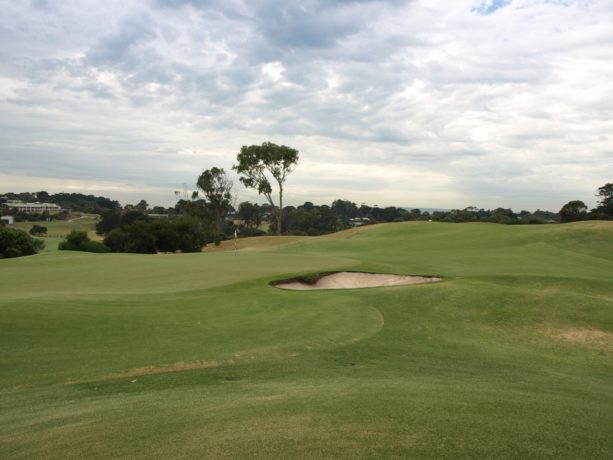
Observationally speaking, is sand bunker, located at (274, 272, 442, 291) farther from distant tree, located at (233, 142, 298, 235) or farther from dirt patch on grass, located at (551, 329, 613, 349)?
distant tree, located at (233, 142, 298, 235)

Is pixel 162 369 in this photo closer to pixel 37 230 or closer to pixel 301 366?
pixel 301 366

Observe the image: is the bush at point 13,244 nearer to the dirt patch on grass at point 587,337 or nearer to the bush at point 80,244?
the bush at point 80,244

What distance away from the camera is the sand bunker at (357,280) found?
24219 millimetres

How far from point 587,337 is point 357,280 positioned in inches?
465

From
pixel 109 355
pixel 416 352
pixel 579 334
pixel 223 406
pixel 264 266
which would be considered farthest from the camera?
pixel 264 266

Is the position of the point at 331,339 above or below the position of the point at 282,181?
below

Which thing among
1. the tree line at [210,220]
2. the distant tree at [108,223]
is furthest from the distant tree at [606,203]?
the distant tree at [108,223]

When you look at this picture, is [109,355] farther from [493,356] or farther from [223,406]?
[493,356]

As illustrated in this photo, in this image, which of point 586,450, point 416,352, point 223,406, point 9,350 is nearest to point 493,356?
point 416,352

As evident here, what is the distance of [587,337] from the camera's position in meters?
15.0

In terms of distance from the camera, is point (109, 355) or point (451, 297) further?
point (451, 297)

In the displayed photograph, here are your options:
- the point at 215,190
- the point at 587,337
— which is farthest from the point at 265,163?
the point at 587,337

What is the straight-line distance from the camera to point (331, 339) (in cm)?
1369

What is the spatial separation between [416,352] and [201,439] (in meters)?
8.78
